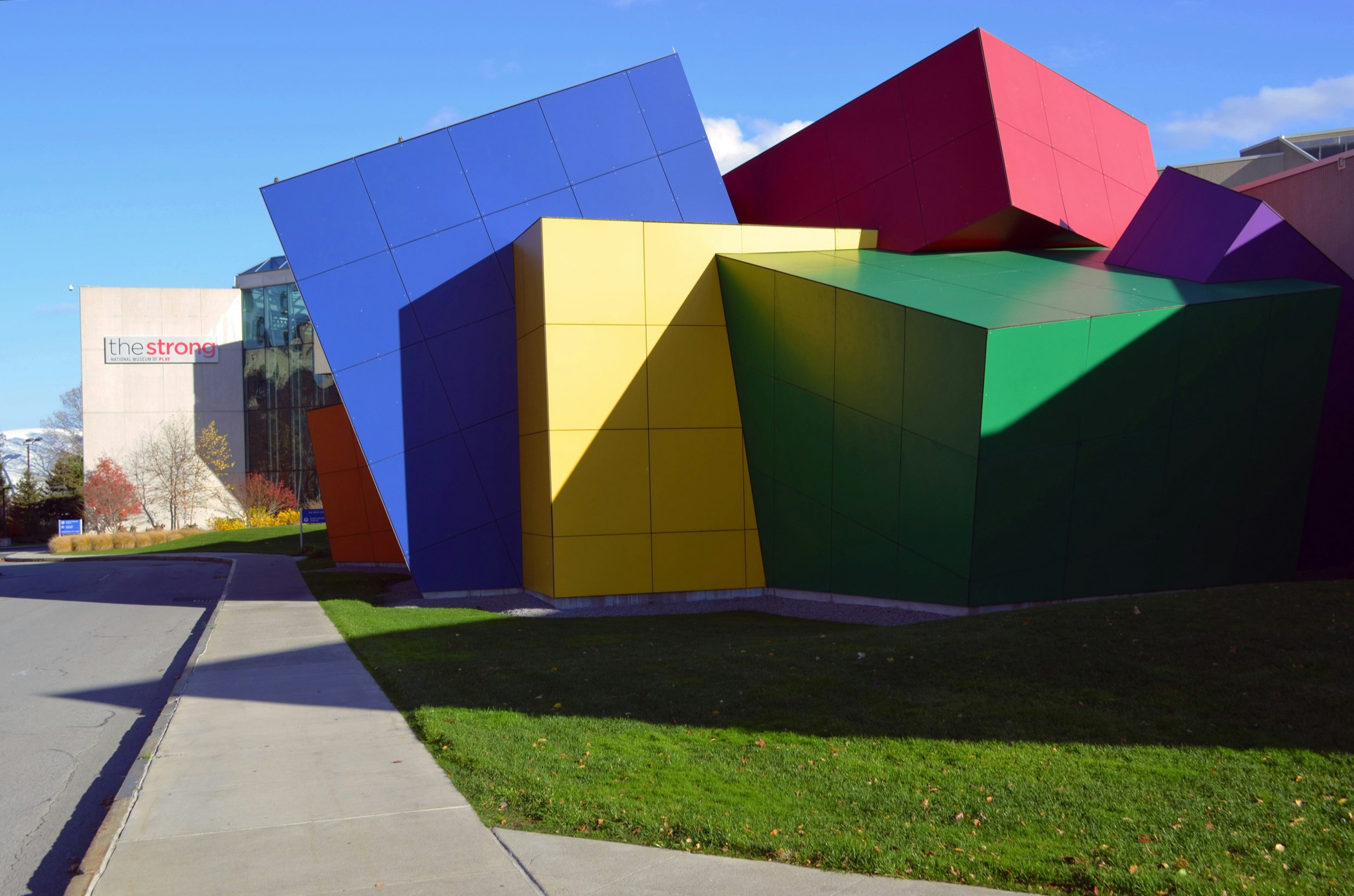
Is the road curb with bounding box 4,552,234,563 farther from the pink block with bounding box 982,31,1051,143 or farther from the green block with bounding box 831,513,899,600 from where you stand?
the pink block with bounding box 982,31,1051,143

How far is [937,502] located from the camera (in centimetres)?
1343

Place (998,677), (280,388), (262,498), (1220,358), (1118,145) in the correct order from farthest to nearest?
(280,388)
(262,498)
(1118,145)
(1220,358)
(998,677)

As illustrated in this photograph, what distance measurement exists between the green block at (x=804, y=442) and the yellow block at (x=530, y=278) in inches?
174

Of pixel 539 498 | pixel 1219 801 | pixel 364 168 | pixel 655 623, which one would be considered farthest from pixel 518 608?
pixel 1219 801

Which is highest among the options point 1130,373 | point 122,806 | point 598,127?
point 598,127

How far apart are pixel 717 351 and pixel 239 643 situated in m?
9.20

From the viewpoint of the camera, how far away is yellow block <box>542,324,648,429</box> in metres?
17.2

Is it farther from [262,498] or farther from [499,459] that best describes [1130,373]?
[262,498]

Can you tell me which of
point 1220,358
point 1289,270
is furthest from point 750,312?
point 1289,270

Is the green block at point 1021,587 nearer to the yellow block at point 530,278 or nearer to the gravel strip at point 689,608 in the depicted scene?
the gravel strip at point 689,608

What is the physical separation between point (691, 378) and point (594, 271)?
2.57m

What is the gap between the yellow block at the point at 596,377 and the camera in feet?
56.4

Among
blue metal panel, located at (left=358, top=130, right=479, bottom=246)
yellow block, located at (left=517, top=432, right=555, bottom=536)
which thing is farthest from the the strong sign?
yellow block, located at (left=517, top=432, right=555, bottom=536)

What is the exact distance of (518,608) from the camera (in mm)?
17734
